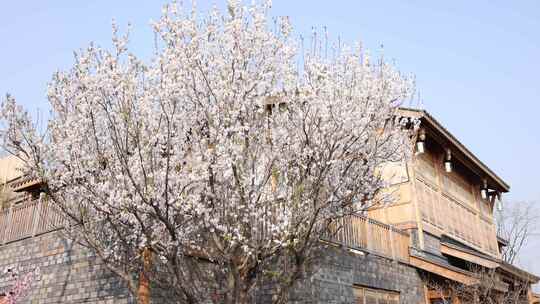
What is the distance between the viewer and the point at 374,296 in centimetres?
1341

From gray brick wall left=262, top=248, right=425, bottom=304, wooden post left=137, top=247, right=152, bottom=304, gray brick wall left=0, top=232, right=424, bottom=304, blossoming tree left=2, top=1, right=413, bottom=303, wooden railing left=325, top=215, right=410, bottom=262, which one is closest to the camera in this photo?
blossoming tree left=2, top=1, right=413, bottom=303

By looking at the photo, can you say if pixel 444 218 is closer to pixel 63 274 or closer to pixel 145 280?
pixel 145 280

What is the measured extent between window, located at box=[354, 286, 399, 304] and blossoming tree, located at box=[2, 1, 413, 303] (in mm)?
4228

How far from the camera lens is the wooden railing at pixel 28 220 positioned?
40.5 feet

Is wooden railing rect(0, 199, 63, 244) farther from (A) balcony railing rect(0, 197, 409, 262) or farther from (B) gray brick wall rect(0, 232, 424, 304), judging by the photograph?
(B) gray brick wall rect(0, 232, 424, 304)

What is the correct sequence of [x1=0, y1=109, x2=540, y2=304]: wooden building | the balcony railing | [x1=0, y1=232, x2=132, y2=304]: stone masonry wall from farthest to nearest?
the balcony railing < [x1=0, y1=109, x2=540, y2=304]: wooden building < [x1=0, y1=232, x2=132, y2=304]: stone masonry wall

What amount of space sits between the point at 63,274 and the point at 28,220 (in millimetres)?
3047

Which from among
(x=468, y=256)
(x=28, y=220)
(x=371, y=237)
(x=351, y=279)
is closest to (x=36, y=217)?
(x=28, y=220)

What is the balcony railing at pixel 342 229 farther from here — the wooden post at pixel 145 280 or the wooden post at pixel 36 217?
the wooden post at pixel 145 280

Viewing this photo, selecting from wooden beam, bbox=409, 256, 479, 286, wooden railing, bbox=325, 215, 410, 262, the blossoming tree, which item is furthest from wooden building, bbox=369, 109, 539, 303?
the blossoming tree

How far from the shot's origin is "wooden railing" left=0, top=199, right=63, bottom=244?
40.5 feet

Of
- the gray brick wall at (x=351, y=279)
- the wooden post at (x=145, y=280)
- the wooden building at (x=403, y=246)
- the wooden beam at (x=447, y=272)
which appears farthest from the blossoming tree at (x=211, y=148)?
the wooden beam at (x=447, y=272)

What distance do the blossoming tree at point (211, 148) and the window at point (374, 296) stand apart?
423cm

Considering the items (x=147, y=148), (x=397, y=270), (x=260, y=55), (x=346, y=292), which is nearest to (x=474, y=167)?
(x=397, y=270)
